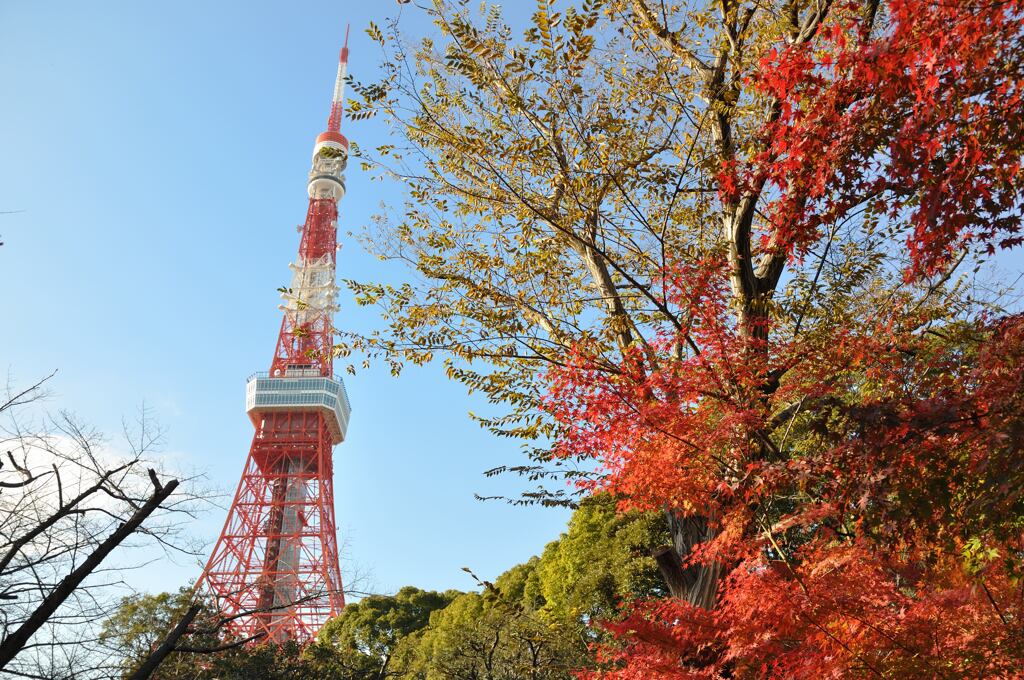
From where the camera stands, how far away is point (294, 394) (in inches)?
1797

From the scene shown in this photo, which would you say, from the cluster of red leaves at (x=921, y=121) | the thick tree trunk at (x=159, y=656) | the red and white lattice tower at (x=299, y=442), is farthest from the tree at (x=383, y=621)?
the cluster of red leaves at (x=921, y=121)

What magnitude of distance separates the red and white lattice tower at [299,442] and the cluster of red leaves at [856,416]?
33093mm

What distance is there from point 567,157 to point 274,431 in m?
43.0

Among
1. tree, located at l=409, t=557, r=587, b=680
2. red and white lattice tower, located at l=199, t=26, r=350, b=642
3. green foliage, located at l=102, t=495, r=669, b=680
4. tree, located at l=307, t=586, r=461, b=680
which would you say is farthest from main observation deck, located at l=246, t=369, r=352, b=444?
tree, located at l=409, t=557, r=587, b=680

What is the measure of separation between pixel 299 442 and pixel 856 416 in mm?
44652

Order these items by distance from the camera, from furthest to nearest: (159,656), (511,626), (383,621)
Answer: (383,621) → (511,626) → (159,656)

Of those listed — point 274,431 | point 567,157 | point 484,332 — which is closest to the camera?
point 567,157

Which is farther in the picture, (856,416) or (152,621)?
(152,621)

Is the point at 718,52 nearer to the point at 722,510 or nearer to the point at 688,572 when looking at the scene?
the point at 722,510

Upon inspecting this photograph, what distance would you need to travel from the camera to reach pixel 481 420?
648cm

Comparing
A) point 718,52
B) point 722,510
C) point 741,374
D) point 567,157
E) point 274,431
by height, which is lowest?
point 722,510

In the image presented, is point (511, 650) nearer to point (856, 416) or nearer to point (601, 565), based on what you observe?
point (601, 565)

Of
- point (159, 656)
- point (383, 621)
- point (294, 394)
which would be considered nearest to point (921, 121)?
point (159, 656)

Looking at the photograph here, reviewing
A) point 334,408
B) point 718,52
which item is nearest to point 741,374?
point 718,52
